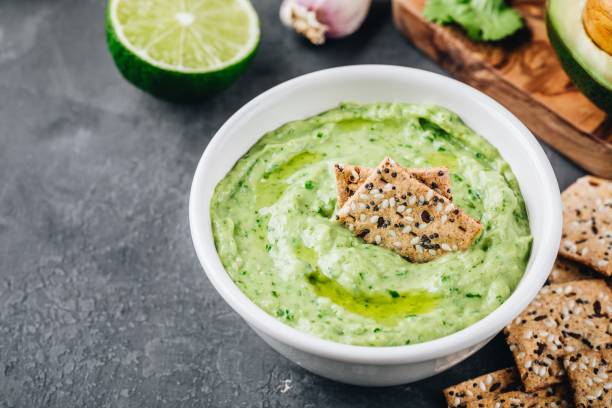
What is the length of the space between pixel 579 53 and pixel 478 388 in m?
1.34

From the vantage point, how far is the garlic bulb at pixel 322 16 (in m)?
3.66

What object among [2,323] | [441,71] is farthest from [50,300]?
[441,71]

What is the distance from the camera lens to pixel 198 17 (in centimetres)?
350

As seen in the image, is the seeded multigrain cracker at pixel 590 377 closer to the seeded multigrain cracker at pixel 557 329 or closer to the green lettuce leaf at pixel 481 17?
the seeded multigrain cracker at pixel 557 329

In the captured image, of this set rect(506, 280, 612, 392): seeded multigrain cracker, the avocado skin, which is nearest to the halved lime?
the avocado skin

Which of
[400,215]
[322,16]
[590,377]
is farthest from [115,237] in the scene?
[590,377]

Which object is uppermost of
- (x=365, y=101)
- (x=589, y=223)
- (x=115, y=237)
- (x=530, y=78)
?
(x=365, y=101)

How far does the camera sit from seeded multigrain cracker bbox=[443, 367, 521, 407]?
2641 mm

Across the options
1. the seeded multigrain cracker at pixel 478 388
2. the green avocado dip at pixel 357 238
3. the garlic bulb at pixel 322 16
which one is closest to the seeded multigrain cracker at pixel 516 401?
the seeded multigrain cracker at pixel 478 388

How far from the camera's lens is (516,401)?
263 centimetres

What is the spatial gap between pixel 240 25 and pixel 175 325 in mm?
1395

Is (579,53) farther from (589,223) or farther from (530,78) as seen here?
(589,223)

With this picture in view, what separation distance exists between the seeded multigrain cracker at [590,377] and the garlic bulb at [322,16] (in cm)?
185

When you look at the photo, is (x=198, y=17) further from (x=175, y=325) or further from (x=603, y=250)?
(x=603, y=250)
